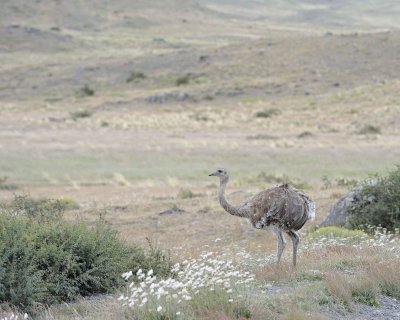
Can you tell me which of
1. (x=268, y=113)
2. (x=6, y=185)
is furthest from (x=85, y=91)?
(x=6, y=185)

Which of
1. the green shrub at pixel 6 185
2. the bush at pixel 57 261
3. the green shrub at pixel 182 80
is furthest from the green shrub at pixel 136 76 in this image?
the bush at pixel 57 261

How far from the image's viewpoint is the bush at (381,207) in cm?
1658

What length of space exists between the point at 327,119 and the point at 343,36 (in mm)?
35831

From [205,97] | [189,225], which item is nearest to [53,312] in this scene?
[189,225]

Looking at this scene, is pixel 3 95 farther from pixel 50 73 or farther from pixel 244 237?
pixel 244 237

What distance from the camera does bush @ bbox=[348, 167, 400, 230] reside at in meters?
16.6

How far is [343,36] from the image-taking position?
8512 centimetres

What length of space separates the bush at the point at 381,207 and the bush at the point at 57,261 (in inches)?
259

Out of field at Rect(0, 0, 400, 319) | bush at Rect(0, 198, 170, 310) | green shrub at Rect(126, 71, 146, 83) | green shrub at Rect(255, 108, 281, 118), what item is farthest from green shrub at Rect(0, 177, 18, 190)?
green shrub at Rect(126, 71, 146, 83)

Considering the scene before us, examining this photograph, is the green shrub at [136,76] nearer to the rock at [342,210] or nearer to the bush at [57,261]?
the rock at [342,210]

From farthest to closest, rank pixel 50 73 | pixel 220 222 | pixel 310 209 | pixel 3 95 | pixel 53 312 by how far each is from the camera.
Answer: pixel 50 73 < pixel 3 95 < pixel 220 222 < pixel 310 209 < pixel 53 312

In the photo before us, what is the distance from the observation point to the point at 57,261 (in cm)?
1050

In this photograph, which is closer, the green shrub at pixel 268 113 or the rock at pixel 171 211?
the rock at pixel 171 211

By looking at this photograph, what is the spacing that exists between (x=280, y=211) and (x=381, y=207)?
20.2ft
